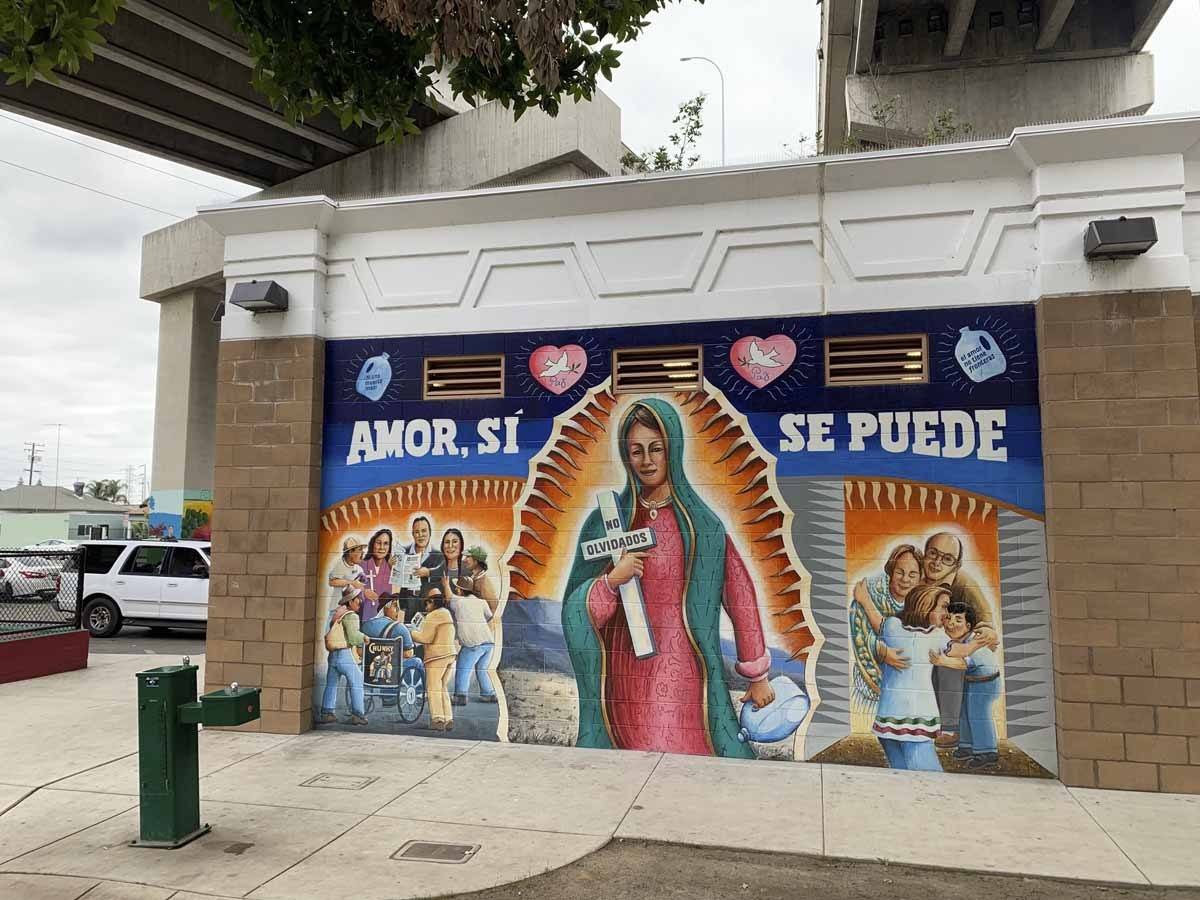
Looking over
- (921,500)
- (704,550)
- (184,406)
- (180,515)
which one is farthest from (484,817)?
(184,406)

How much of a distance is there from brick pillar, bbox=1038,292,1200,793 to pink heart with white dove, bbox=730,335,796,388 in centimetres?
203

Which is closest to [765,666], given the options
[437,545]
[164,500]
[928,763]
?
[928,763]

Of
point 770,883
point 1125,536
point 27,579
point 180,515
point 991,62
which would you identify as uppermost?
point 991,62

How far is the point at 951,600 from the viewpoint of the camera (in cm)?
698

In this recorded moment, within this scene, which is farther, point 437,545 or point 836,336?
point 437,545

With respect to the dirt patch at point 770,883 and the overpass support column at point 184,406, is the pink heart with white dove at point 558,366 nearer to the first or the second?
the dirt patch at point 770,883

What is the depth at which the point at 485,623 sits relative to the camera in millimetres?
7840

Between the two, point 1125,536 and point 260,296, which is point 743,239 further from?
point 260,296

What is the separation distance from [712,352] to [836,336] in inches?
41.8

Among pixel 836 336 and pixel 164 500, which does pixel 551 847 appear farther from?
pixel 164 500

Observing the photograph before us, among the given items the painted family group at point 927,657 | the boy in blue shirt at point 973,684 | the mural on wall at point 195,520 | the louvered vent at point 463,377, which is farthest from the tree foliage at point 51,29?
the mural on wall at point 195,520

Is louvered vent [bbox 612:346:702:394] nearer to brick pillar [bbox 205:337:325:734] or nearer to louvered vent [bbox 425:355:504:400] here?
louvered vent [bbox 425:355:504:400]

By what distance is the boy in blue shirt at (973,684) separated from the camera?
6820 millimetres

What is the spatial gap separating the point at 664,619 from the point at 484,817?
7.70 ft
